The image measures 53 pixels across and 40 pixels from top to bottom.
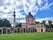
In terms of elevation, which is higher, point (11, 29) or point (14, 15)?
point (14, 15)

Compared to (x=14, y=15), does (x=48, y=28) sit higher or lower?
lower

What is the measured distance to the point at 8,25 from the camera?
2010 inches

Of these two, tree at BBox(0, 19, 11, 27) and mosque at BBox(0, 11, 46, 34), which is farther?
tree at BBox(0, 19, 11, 27)

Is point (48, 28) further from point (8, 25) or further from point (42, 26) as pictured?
point (8, 25)

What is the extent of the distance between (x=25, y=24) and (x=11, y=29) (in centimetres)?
631

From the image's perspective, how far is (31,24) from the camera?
51875mm

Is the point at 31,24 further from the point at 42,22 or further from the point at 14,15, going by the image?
the point at 14,15

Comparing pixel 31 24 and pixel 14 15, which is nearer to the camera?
pixel 14 15

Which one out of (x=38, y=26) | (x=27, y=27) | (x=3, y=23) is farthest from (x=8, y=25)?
(x=38, y=26)

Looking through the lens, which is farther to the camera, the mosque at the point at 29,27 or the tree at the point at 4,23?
the tree at the point at 4,23

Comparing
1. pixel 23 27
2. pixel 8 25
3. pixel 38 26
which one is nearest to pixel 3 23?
pixel 8 25

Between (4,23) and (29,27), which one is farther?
(4,23)

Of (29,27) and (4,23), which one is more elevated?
(4,23)

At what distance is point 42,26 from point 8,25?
10122 mm
